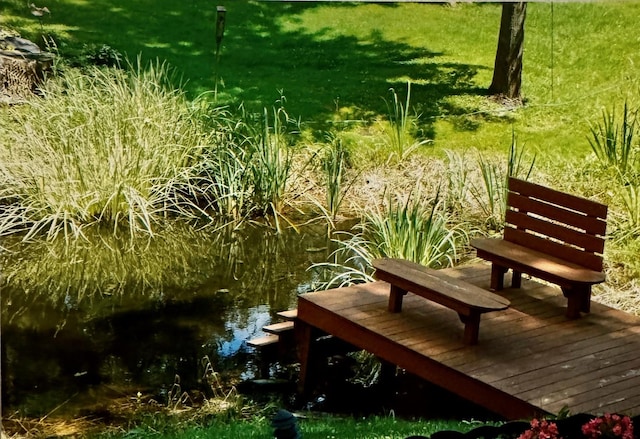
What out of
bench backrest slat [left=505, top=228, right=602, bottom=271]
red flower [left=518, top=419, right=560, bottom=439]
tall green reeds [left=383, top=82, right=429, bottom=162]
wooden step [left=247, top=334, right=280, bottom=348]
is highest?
red flower [left=518, top=419, right=560, bottom=439]

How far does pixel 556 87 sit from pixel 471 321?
81.4 inches

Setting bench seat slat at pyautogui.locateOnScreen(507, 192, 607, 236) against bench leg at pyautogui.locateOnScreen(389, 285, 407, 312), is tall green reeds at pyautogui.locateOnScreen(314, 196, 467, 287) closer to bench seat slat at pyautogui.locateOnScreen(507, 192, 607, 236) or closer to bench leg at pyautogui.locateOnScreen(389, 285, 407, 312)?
bench seat slat at pyautogui.locateOnScreen(507, 192, 607, 236)

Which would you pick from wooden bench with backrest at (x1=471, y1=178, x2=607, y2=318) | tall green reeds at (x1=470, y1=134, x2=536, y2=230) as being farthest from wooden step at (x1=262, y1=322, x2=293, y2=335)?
tall green reeds at (x1=470, y1=134, x2=536, y2=230)

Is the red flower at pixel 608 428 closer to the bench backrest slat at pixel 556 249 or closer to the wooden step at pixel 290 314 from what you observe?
the bench backrest slat at pixel 556 249

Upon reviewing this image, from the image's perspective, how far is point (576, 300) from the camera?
5.07 meters

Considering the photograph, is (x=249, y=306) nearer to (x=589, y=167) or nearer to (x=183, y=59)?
(x=183, y=59)

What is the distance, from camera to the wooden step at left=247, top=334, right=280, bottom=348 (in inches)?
212

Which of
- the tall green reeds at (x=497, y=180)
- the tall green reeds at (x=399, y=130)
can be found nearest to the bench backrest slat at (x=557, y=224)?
the tall green reeds at (x=497, y=180)

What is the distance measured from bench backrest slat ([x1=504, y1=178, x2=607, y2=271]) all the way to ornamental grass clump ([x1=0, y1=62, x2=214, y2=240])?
1.78 m

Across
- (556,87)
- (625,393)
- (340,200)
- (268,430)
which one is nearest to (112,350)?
(268,430)

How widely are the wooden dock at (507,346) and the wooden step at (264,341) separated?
5.7 inches

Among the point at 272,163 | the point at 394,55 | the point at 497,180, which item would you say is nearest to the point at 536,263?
the point at 497,180

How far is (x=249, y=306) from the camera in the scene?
5699 mm

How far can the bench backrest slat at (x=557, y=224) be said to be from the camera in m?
5.07
